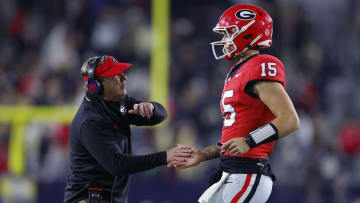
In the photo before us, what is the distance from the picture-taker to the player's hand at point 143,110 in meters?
3.98

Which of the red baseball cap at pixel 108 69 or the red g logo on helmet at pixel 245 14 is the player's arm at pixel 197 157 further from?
the red g logo on helmet at pixel 245 14

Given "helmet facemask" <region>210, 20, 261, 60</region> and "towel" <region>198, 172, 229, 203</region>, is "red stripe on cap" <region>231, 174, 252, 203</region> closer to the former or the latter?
"towel" <region>198, 172, 229, 203</region>

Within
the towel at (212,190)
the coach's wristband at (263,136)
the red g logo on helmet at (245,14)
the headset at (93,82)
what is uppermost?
the red g logo on helmet at (245,14)

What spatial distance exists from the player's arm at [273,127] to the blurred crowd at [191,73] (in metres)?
4.43

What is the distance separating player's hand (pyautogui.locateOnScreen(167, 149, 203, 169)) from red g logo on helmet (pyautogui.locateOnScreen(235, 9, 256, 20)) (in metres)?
0.88

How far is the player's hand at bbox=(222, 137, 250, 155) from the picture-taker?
10.9 ft

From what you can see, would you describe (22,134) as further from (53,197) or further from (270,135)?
(270,135)

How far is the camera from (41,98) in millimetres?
8711

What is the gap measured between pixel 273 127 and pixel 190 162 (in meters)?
0.67

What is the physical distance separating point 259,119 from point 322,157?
181 inches

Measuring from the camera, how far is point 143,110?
402 cm

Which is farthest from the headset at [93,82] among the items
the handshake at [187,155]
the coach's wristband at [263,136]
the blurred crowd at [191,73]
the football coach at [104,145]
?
the blurred crowd at [191,73]

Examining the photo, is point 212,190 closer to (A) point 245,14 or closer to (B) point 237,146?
(B) point 237,146

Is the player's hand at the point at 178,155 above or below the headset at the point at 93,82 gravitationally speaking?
below
